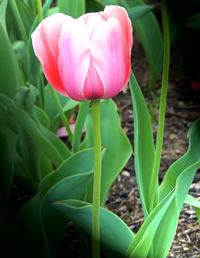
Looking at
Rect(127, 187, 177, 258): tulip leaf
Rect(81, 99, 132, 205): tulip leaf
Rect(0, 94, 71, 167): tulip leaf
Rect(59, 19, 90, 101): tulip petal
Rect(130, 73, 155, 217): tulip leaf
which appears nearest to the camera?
Rect(59, 19, 90, 101): tulip petal

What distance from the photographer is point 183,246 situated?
1201mm

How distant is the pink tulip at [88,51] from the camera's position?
26.5 inches

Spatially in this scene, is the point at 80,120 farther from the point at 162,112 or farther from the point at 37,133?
the point at 162,112

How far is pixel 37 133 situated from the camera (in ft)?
3.79

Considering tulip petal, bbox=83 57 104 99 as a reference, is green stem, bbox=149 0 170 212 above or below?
below

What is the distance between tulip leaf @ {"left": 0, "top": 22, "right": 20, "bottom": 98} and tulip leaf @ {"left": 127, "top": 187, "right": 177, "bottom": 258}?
0.61 meters

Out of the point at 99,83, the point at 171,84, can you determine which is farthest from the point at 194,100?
the point at 99,83

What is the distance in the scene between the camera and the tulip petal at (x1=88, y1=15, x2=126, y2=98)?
67cm

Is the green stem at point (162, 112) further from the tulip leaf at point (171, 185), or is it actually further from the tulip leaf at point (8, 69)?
the tulip leaf at point (8, 69)

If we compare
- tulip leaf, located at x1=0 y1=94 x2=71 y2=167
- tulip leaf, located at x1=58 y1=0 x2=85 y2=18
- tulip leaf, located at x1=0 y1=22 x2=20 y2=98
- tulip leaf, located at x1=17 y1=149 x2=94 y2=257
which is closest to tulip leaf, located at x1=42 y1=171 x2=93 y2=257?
tulip leaf, located at x1=17 y1=149 x2=94 y2=257

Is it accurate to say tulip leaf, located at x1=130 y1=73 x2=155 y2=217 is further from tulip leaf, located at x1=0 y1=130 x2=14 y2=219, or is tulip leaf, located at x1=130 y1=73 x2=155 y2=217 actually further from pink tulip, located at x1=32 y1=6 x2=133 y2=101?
tulip leaf, located at x1=0 y1=130 x2=14 y2=219

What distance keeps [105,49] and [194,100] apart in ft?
4.64

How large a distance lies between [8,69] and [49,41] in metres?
0.59

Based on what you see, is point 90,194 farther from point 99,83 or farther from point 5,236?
point 99,83
